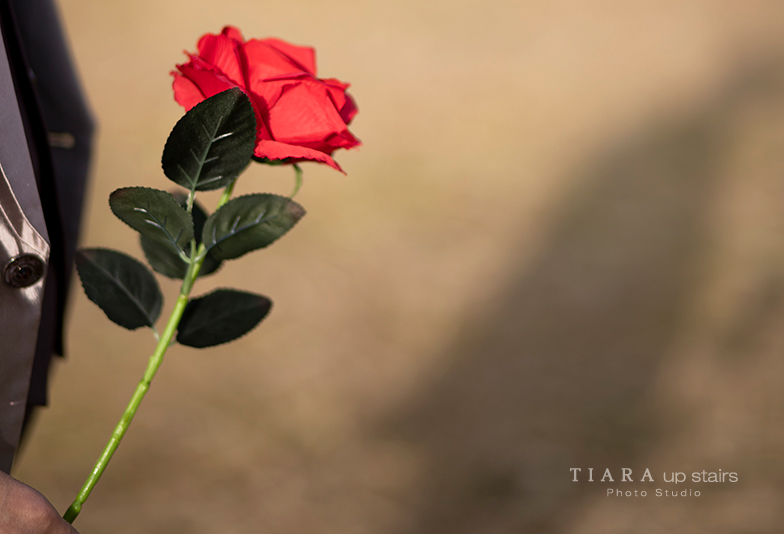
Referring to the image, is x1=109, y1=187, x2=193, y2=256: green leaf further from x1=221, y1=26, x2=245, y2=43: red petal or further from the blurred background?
the blurred background

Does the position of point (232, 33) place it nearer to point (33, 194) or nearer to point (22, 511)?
point (33, 194)

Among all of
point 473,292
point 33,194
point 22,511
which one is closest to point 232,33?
point 33,194

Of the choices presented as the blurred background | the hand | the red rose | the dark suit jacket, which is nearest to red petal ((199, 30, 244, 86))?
the red rose

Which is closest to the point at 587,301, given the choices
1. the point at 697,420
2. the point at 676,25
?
the point at 697,420

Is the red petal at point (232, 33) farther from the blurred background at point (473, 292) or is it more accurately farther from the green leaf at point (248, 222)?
the blurred background at point (473, 292)

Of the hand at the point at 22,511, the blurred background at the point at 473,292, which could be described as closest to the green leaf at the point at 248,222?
the hand at the point at 22,511

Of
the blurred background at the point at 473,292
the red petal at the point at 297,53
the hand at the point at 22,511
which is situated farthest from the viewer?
the blurred background at the point at 473,292
